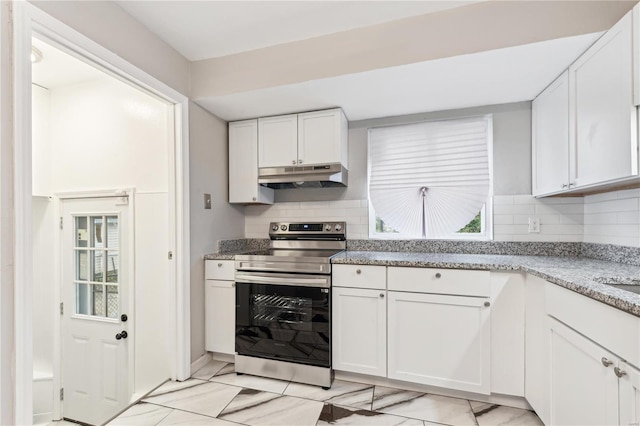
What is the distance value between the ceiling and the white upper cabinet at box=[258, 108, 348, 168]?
64 cm

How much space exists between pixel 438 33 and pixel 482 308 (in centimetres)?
173

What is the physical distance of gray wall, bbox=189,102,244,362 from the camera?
2285 millimetres

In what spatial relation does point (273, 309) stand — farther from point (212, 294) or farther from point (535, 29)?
point (535, 29)

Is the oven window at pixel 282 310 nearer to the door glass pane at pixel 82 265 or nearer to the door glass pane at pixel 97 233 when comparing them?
the door glass pane at pixel 97 233

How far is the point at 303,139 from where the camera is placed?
2.48 meters

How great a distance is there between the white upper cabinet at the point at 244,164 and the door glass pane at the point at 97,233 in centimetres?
113

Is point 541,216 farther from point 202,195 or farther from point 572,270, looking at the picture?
point 202,195

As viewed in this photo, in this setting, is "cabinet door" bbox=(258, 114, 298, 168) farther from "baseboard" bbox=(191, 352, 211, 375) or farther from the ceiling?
"baseboard" bbox=(191, 352, 211, 375)

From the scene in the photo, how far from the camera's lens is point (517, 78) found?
192 cm

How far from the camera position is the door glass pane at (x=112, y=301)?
7.87ft

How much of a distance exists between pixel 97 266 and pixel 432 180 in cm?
310

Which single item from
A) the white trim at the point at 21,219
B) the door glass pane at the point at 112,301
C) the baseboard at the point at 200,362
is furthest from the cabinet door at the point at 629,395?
the door glass pane at the point at 112,301

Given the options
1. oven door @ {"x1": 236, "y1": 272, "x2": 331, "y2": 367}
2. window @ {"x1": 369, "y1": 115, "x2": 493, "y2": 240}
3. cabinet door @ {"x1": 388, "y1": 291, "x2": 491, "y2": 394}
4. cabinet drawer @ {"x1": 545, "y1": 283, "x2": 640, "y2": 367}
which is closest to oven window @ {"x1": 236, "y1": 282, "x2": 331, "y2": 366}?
oven door @ {"x1": 236, "y1": 272, "x2": 331, "y2": 367}

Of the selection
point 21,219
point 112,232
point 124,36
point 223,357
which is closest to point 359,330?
point 223,357
